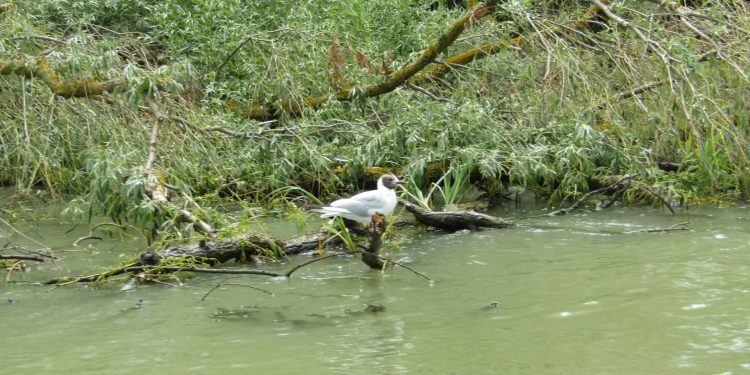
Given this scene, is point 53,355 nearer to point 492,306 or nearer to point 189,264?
point 189,264

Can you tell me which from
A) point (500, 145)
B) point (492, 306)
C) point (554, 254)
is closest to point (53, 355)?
point (492, 306)

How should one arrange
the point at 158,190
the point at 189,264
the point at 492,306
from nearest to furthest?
the point at 492,306
the point at 189,264
the point at 158,190

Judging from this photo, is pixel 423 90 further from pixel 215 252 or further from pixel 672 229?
pixel 215 252

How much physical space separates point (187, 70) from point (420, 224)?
2.64 m

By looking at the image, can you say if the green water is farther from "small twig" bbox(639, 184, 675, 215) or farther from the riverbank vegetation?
the riverbank vegetation

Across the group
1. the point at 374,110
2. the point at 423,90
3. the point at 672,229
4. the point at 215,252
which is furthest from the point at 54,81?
the point at 672,229

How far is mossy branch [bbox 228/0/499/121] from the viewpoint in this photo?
10594 millimetres

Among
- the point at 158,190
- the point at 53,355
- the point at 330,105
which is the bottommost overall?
the point at 53,355

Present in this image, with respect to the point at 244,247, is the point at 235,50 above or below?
above

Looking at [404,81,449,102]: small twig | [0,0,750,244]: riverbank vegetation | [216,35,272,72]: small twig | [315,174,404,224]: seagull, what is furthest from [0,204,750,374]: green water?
[216,35,272,72]: small twig

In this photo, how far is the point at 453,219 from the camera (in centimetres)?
920

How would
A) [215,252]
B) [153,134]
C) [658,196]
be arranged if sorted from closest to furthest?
[215,252], [153,134], [658,196]

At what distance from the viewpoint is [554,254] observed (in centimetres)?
803

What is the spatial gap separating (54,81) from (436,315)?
490 cm
